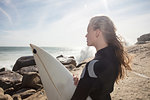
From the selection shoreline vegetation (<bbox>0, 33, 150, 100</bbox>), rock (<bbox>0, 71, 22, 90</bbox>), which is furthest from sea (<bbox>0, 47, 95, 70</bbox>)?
rock (<bbox>0, 71, 22, 90</bbox>)

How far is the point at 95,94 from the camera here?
1.19 metres

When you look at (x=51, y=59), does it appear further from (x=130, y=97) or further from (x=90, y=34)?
(x=130, y=97)

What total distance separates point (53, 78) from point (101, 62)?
1168mm

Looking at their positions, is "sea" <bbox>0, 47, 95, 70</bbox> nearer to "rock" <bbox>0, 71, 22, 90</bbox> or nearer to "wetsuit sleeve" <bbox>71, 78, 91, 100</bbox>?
"rock" <bbox>0, 71, 22, 90</bbox>

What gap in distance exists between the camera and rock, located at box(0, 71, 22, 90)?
662 centimetres

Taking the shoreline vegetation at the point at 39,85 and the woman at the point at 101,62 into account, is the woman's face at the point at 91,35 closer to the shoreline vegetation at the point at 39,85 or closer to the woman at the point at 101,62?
the woman at the point at 101,62

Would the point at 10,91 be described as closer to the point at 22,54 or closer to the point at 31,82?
the point at 31,82

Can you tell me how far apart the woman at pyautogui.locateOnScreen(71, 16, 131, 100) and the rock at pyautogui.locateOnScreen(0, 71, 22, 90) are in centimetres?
691

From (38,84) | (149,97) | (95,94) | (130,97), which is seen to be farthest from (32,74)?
(95,94)

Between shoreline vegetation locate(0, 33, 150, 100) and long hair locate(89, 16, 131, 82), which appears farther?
shoreline vegetation locate(0, 33, 150, 100)

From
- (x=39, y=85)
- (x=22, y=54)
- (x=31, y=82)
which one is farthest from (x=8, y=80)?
(x=22, y=54)

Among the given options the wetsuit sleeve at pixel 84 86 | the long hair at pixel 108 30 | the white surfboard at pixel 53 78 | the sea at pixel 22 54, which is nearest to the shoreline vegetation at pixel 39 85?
the long hair at pixel 108 30

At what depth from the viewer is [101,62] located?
1.09m

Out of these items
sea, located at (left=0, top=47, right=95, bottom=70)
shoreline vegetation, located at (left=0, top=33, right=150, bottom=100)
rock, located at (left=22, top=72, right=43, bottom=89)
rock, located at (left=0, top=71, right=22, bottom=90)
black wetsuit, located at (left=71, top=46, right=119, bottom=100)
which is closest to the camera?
black wetsuit, located at (left=71, top=46, right=119, bottom=100)
